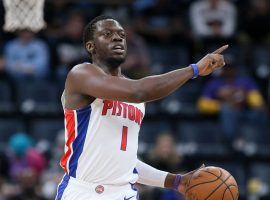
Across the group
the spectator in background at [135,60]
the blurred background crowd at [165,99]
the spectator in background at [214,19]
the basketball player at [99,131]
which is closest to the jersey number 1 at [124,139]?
the basketball player at [99,131]

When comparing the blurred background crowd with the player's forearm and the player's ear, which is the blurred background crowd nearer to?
the player's ear

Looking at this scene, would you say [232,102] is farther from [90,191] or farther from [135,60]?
[90,191]

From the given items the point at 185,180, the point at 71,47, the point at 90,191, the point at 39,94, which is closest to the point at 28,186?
the point at 39,94

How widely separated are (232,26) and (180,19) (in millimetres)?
1131

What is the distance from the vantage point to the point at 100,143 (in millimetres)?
6129

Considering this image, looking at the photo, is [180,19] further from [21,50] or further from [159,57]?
[21,50]

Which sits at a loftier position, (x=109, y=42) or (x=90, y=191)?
(x=109, y=42)

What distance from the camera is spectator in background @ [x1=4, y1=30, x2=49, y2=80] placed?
13.4 meters

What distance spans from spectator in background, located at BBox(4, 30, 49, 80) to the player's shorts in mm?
7276

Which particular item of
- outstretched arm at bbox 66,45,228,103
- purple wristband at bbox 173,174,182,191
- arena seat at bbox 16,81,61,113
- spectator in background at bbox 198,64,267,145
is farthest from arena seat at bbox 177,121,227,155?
outstretched arm at bbox 66,45,228,103

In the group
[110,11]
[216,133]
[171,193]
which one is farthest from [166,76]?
[110,11]

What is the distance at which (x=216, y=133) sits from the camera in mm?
12828

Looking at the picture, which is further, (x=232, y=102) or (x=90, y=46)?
(x=232, y=102)

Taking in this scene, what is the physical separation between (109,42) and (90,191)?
3.89ft
